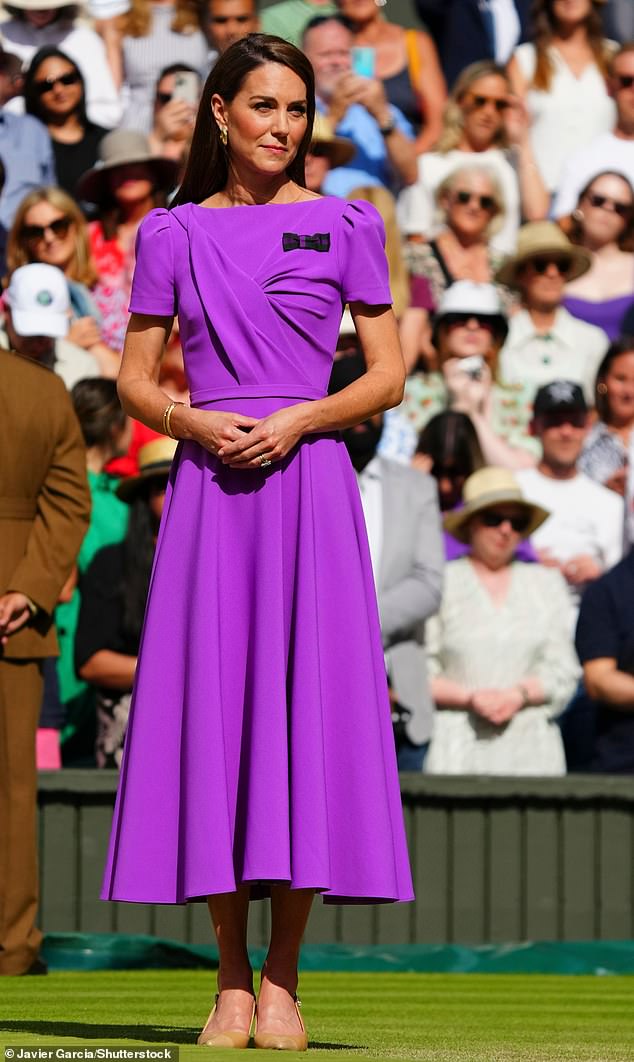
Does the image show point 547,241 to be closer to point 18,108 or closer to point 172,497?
point 18,108

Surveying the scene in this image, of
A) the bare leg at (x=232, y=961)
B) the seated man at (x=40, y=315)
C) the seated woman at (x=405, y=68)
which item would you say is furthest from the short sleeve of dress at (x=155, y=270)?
the seated woman at (x=405, y=68)

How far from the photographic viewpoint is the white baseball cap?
30.5 feet

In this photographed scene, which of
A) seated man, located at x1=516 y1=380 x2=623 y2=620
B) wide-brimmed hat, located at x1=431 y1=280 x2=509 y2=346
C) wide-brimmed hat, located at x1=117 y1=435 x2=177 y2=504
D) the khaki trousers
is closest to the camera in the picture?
the khaki trousers

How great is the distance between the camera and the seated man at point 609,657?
8586mm

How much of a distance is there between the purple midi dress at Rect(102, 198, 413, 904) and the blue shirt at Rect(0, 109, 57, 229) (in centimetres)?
619

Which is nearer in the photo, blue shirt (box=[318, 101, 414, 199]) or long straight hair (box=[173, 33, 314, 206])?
long straight hair (box=[173, 33, 314, 206])

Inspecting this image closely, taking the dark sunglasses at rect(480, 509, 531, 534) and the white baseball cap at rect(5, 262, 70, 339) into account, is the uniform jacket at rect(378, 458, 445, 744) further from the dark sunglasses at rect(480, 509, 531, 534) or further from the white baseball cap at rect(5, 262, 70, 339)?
the white baseball cap at rect(5, 262, 70, 339)

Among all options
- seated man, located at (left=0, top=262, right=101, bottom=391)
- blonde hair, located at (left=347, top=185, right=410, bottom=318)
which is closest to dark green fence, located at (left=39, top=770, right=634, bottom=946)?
seated man, located at (left=0, top=262, right=101, bottom=391)

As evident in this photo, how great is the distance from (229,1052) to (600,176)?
26.4ft

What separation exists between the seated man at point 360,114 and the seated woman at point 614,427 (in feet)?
5.33

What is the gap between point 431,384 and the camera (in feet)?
33.8

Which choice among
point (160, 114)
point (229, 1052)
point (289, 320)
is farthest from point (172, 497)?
point (160, 114)

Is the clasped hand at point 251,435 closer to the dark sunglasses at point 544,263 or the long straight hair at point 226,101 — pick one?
the long straight hair at point 226,101

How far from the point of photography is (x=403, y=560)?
345 inches
